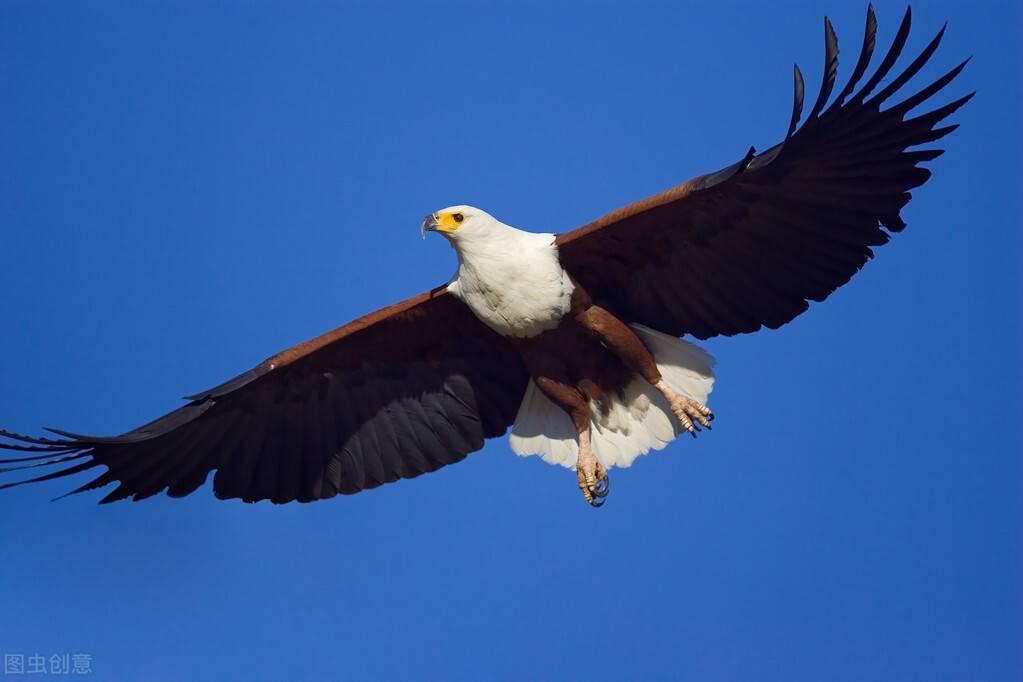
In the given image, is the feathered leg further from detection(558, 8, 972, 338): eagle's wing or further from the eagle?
detection(558, 8, 972, 338): eagle's wing

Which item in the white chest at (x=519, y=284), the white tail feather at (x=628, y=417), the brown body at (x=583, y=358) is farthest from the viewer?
the white tail feather at (x=628, y=417)

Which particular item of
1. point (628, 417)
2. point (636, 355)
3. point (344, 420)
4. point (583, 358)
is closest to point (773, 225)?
point (636, 355)

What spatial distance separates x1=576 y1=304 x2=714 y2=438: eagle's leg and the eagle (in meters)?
0.01

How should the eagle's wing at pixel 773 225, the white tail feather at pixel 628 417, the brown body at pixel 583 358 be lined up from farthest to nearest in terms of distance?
the white tail feather at pixel 628 417 → the brown body at pixel 583 358 → the eagle's wing at pixel 773 225

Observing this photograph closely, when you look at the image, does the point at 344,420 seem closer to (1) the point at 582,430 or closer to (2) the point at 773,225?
(1) the point at 582,430

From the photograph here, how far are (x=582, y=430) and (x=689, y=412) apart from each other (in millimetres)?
678

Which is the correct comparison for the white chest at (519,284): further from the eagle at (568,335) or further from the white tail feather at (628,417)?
the white tail feather at (628,417)

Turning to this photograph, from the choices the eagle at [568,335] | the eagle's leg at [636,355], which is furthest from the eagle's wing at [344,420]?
the eagle's leg at [636,355]

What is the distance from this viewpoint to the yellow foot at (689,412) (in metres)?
8.23

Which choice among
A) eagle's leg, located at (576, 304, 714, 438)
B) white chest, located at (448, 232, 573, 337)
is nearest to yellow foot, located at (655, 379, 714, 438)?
eagle's leg, located at (576, 304, 714, 438)

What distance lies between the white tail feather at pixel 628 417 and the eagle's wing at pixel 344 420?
0.15m

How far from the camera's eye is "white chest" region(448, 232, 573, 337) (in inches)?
317

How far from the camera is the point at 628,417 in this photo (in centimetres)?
864

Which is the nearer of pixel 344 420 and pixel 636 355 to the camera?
pixel 636 355
